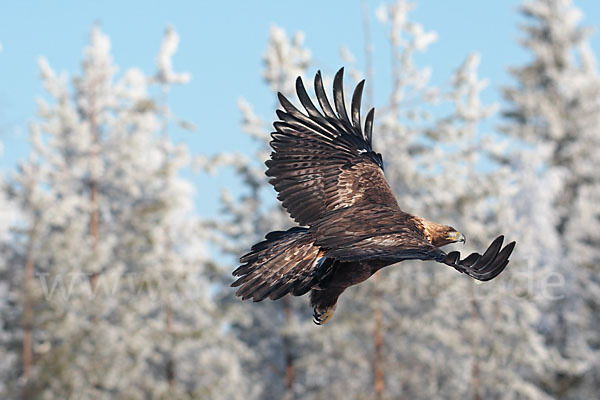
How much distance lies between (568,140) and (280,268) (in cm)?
2941

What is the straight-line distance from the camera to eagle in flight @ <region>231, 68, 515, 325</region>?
6.04 metres

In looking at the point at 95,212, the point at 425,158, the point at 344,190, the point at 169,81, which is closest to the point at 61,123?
the point at 95,212

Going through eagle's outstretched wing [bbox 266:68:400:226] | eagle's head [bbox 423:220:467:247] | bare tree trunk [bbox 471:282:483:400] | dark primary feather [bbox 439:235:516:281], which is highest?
eagle's outstretched wing [bbox 266:68:400:226]

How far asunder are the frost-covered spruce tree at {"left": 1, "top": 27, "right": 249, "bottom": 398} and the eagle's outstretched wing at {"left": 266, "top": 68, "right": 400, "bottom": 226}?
10.1m

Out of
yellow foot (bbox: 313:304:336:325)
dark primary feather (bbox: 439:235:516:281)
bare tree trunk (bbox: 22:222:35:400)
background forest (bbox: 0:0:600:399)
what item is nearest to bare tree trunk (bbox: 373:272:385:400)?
background forest (bbox: 0:0:600:399)

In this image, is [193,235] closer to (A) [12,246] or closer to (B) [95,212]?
(B) [95,212]

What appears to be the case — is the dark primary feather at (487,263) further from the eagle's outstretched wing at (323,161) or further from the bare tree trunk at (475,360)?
the bare tree trunk at (475,360)

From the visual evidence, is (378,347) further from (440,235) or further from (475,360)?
(440,235)

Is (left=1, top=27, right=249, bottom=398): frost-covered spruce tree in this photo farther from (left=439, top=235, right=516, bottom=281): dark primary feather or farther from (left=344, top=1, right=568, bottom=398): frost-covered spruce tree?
(left=439, top=235, right=516, bottom=281): dark primary feather

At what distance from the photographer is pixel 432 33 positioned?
20391 millimetres

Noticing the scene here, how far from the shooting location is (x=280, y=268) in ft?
21.0

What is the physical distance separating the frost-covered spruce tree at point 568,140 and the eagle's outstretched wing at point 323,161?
52.1 feet

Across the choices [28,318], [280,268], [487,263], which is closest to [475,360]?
[28,318]

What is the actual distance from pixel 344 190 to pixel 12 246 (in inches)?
487
